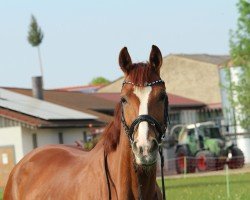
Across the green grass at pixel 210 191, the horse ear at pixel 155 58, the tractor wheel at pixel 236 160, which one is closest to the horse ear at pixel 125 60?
the horse ear at pixel 155 58

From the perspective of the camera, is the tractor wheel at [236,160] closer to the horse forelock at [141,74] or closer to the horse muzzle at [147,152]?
the horse forelock at [141,74]

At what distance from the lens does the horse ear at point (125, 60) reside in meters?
5.83

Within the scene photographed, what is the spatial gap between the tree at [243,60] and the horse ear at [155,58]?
46.0 meters

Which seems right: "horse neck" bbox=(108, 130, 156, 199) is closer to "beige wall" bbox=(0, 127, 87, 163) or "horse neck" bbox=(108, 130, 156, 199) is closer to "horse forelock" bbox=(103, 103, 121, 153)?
"horse forelock" bbox=(103, 103, 121, 153)

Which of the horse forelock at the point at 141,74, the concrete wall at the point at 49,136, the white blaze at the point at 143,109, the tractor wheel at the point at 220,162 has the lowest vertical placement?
the tractor wheel at the point at 220,162

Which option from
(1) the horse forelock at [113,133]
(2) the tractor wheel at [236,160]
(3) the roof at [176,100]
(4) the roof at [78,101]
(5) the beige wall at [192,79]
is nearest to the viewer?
(1) the horse forelock at [113,133]

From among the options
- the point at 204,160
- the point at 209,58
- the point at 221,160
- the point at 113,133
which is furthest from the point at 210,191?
the point at 209,58

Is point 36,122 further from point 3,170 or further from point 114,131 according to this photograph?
point 114,131

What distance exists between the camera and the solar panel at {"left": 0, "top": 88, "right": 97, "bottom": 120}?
3819 cm

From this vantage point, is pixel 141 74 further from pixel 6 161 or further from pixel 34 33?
pixel 34 33

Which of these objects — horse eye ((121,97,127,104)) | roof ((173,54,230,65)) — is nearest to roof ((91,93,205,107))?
roof ((173,54,230,65))

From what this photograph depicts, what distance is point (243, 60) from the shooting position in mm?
53562

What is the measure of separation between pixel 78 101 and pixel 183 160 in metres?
15.6

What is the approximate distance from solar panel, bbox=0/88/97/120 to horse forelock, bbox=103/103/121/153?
103ft
